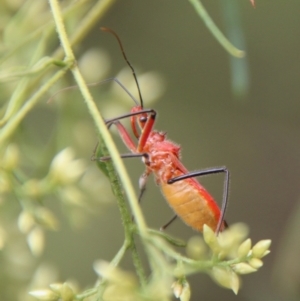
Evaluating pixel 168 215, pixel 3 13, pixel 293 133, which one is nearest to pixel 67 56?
pixel 3 13

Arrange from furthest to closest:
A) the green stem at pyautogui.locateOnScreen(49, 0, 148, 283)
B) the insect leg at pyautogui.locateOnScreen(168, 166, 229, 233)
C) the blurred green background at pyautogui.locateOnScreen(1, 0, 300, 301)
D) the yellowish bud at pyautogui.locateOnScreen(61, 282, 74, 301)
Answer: the blurred green background at pyautogui.locateOnScreen(1, 0, 300, 301) < the insect leg at pyautogui.locateOnScreen(168, 166, 229, 233) < the yellowish bud at pyautogui.locateOnScreen(61, 282, 74, 301) < the green stem at pyautogui.locateOnScreen(49, 0, 148, 283)

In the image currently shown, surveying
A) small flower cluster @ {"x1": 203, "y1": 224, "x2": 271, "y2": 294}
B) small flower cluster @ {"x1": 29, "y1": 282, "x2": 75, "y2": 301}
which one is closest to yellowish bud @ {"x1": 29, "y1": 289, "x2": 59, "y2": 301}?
small flower cluster @ {"x1": 29, "y1": 282, "x2": 75, "y2": 301}

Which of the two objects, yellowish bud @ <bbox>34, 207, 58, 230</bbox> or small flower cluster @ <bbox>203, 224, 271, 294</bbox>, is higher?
yellowish bud @ <bbox>34, 207, 58, 230</bbox>

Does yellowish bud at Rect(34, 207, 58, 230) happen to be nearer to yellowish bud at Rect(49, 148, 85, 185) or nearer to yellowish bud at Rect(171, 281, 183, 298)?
yellowish bud at Rect(49, 148, 85, 185)

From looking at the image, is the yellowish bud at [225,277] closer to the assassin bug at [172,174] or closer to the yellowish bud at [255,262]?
the yellowish bud at [255,262]

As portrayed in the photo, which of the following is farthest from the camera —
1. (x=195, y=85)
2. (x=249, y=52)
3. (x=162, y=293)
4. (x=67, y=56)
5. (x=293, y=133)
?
(x=293, y=133)

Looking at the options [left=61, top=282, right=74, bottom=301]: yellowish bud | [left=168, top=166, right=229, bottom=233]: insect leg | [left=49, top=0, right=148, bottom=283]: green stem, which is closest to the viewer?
[left=49, top=0, right=148, bottom=283]: green stem

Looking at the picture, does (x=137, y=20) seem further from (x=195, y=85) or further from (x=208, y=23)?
(x=208, y=23)
